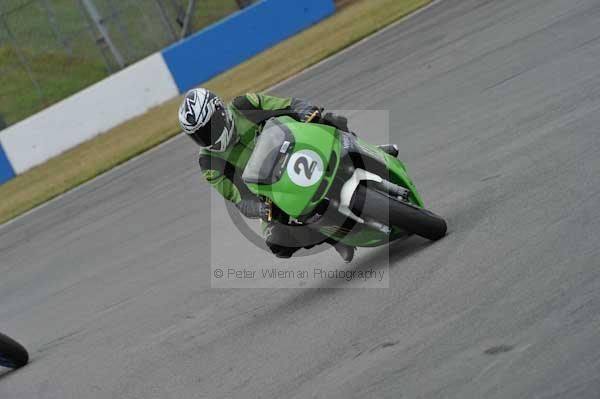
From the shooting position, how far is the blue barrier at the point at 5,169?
2292 cm

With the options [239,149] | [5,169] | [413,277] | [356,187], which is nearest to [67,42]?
[5,169]

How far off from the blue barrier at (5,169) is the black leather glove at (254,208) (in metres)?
16.7

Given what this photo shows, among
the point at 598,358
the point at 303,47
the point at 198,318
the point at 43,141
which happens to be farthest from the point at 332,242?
the point at 43,141

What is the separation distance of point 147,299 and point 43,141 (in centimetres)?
1475

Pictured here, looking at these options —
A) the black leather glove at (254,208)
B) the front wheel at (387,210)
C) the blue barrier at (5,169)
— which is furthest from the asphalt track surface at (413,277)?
the blue barrier at (5,169)

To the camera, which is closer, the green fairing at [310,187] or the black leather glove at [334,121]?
the green fairing at [310,187]

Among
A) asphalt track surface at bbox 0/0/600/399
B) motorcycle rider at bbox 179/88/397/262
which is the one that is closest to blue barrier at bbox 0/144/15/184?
asphalt track surface at bbox 0/0/600/399

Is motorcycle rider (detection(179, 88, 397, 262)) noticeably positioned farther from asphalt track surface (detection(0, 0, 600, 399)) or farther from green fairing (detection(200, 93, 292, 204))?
asphalt track surface (detection(0, 0, 600, 399))

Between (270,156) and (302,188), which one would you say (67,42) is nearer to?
(270,156)

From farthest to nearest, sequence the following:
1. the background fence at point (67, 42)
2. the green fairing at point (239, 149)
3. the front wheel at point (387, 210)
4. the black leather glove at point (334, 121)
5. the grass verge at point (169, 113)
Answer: the background fence at point (67, 42) → the grass verge at point (169, 113) → the green fairing at point (239, 149) → the black leather glove at point (334, 121) → the front wheel at point (387, 210)

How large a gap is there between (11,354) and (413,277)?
146 inches

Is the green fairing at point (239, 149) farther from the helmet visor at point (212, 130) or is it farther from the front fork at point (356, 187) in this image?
the front fork at point (356, 187)

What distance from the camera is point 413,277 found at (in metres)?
6.61

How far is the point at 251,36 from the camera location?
2430 centimetres
